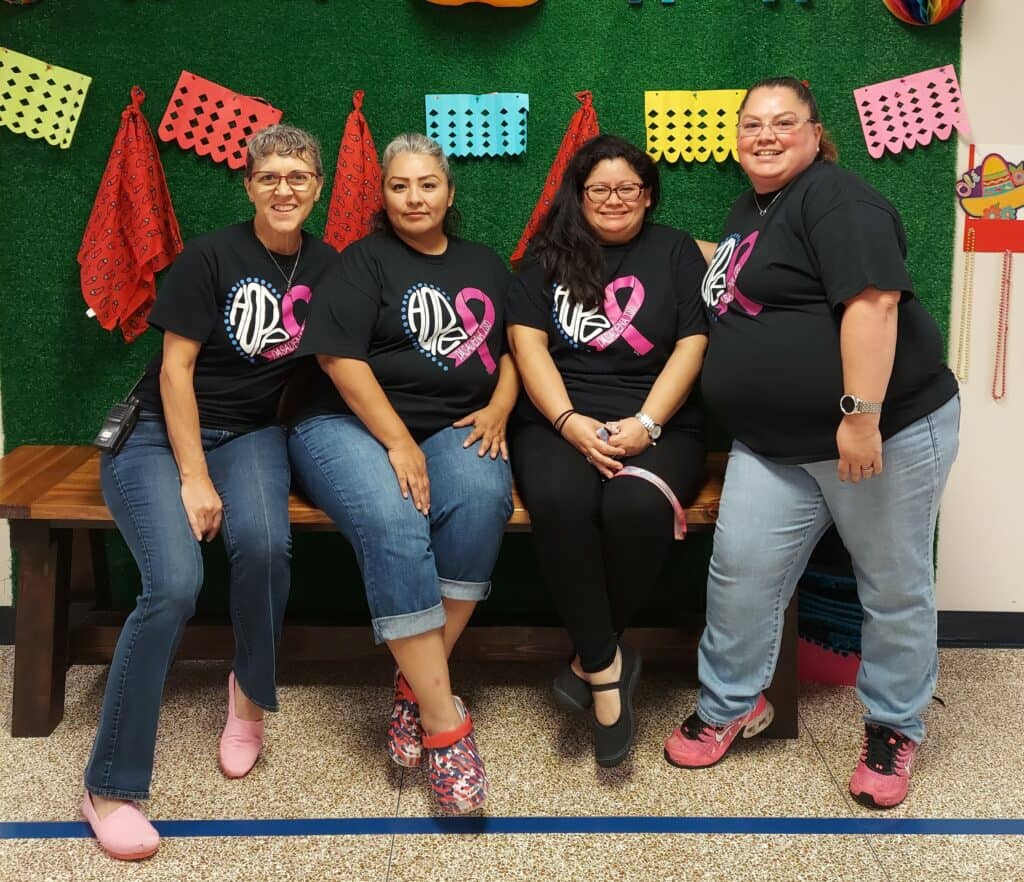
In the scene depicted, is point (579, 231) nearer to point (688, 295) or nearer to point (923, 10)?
point (688, 295)

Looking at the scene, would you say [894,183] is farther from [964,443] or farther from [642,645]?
[642,645]

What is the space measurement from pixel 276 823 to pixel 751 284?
140 cm

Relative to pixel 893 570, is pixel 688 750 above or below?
below

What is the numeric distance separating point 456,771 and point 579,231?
3.88 feet

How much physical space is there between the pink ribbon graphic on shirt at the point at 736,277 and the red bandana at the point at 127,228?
1.40 metres

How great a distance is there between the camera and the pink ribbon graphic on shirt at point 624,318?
216 cm

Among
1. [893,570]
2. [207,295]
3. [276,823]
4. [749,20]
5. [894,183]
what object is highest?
[749,20]

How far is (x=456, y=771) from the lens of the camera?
1874 millimetres

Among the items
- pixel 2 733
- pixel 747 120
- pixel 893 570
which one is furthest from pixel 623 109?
pixel 2 733

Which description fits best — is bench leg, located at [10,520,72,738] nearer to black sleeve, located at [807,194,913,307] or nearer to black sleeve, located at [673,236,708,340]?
black sleeve, located at [673,236,708,340]

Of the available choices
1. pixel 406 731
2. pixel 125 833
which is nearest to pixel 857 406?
pixel 406 731

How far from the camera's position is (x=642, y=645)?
7.73ft

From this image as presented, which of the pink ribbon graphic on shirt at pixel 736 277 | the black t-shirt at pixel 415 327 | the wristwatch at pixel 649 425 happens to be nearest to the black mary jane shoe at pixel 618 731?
the wristwatch at pixel 649 425

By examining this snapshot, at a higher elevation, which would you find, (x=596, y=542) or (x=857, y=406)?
(x=857, y=406)
